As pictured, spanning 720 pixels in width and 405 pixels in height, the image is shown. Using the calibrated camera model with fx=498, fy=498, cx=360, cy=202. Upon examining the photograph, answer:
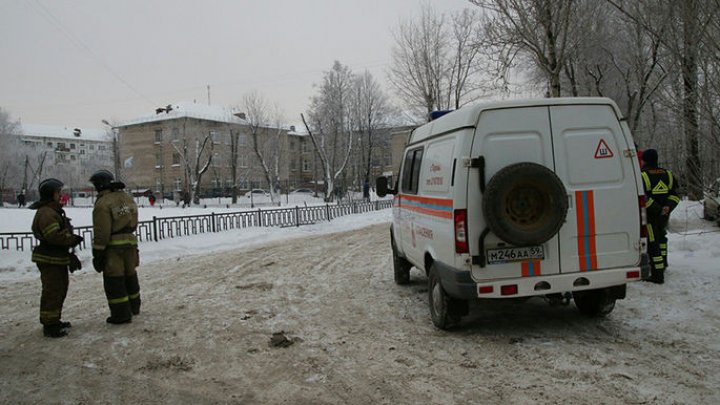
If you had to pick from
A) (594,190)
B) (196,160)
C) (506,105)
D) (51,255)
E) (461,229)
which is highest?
(196,160)

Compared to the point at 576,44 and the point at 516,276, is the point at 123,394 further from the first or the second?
the point at 576,44

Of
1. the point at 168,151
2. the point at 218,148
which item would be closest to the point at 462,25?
the point at 218,148

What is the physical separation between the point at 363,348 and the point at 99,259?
3410mm

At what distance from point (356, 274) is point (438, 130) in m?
4.31

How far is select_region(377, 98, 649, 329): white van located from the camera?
15.4ft

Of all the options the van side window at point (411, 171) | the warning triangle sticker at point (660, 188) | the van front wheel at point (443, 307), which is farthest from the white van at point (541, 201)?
the warning triangle sticker at point (660, 188)

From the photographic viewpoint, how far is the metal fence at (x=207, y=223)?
44.9ft

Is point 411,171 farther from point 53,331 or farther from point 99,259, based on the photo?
point 53,331

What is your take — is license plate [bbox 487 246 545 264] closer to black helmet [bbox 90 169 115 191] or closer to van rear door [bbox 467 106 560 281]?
van rear door [bbox 467 106 560 281]

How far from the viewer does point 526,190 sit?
4.75 meters

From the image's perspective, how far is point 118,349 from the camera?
523cm

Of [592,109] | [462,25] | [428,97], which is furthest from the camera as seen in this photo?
[428,97]

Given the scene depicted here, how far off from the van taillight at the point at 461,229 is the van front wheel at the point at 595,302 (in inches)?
72.6

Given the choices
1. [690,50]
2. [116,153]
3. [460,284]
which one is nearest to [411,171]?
Result: [460,284]
